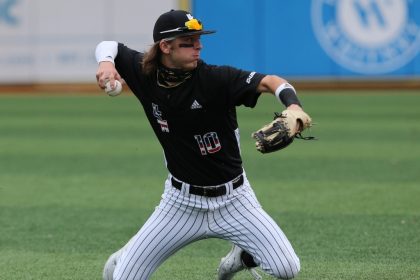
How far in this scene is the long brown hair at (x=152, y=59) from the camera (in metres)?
5.24

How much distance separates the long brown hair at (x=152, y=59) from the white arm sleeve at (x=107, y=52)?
0.70 feet

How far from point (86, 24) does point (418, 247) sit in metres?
17.2

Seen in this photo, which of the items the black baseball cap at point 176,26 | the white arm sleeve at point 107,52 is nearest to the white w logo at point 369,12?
the white arm sleeve at point 107,52

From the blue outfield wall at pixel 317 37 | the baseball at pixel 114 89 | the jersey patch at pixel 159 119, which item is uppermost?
the baseball at pixel 114 89

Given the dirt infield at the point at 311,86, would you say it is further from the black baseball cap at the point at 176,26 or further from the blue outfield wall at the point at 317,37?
the black baseball cap at the point at 176,26

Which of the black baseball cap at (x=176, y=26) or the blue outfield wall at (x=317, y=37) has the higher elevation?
the black baseball cap at (x=176, y=26)

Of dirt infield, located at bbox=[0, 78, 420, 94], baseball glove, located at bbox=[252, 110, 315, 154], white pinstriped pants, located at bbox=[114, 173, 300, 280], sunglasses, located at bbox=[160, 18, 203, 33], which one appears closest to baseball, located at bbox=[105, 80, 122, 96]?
sunglasses, located at bbox=[160, 18, 203, 33]

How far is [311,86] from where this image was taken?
22359 mm

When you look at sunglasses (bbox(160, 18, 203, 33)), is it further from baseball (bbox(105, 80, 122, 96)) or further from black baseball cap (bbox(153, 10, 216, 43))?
baseball (bbox(105, 80, 122, 96))

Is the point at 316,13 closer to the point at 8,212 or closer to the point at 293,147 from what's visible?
the point at 293,147

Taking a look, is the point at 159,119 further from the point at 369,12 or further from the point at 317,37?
the point at 317,37

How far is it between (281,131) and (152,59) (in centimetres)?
108

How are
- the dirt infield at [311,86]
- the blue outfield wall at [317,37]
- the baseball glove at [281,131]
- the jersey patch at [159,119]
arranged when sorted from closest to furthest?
the baseball glove at [281,131] < the jersey patch at [159,119] < the blue outfield wall at [317,37] < the dirt infield at [311,86]

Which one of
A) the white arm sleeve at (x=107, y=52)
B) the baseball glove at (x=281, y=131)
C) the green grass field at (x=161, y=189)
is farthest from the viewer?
the green grass field at (x=161, y=189)
